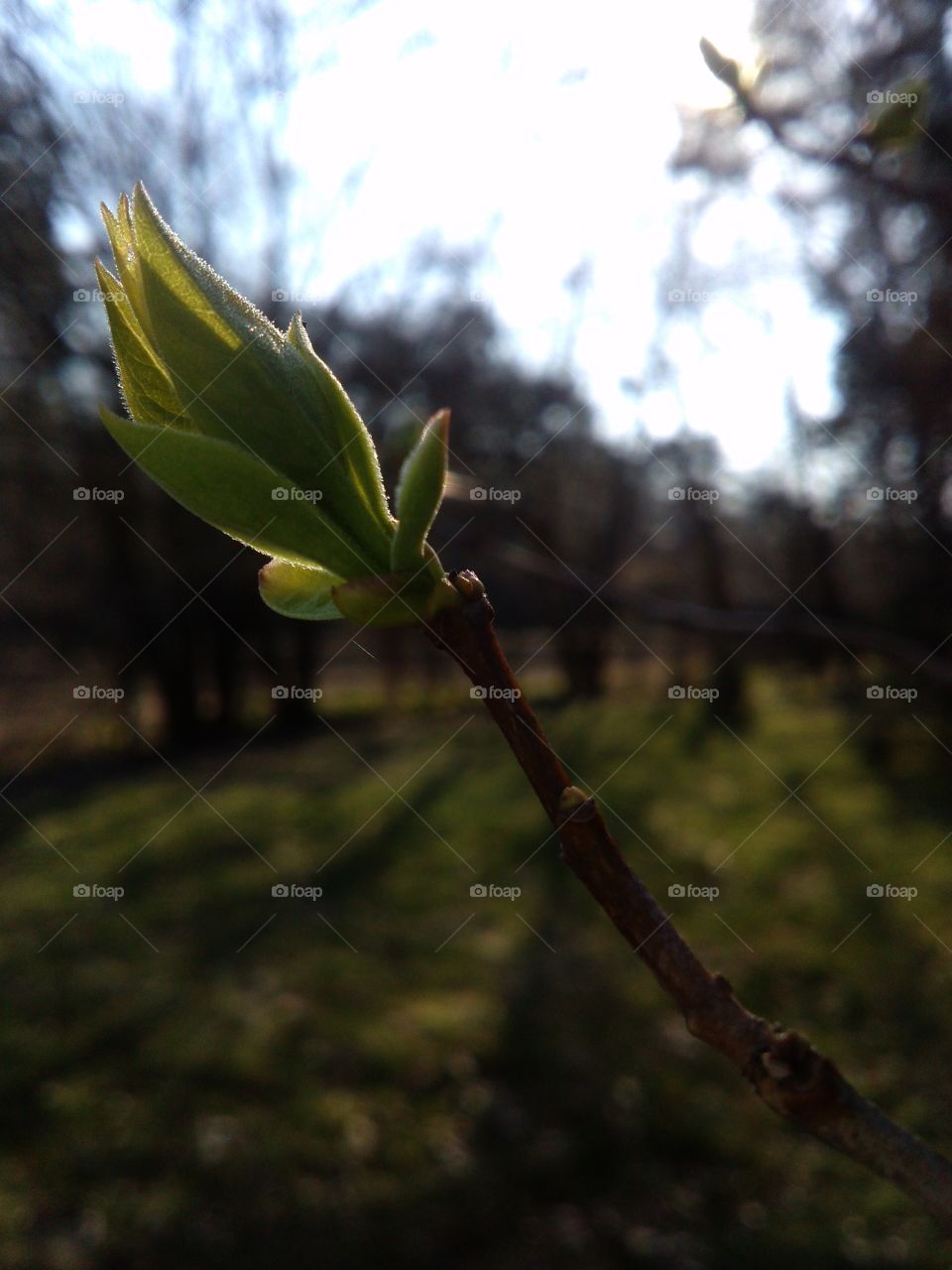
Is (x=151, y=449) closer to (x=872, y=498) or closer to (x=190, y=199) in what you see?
(x=872, y=498)

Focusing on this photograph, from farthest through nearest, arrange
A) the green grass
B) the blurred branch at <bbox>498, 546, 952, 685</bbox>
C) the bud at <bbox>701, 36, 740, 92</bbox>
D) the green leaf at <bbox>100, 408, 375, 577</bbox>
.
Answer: the green grass → the blurred branch at <bbox>498, 546, 952, 685</bbox> → the bud at <bbox>701, 36, 740, 92</bbox> → the green leaf at <bbox>100, 408, 375, 577</bbox>

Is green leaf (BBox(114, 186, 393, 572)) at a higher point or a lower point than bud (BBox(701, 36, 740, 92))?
lower

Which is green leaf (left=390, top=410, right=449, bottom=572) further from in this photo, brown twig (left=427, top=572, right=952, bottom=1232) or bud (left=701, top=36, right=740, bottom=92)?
bud (left=701, top=36, right=740, bottom=92)

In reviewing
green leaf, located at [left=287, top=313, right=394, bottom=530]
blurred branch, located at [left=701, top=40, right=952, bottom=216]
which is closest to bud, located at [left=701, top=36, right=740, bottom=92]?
blurred branch, located at [left=701, top=40, right=952, bottom=216]

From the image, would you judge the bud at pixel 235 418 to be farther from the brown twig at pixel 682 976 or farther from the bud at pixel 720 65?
the bud at pixel 720 65

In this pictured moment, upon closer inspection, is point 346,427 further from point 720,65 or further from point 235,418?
point 720,65

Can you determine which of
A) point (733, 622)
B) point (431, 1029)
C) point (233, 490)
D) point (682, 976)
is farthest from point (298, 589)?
point (431, 1029)
